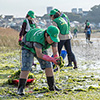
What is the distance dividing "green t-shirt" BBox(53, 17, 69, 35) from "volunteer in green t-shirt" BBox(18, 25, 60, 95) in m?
2.53

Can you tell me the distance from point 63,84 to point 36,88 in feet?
2.69

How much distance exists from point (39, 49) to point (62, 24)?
3076mm

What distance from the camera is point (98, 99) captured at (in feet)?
16.9

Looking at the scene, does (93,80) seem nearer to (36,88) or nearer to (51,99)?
(36,88)

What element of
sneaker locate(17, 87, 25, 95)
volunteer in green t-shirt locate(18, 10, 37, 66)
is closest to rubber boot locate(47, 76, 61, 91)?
sneaker locate(17, 87, 25, 95)

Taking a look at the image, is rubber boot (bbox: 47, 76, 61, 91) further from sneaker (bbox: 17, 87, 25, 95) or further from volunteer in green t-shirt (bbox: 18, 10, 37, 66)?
volunteer in green t-shirt (bbox: 18, 10, 37, 66)

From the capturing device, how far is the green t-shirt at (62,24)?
26.8ft

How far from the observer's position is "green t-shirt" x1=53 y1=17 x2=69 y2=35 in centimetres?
816

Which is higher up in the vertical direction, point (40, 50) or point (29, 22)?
point (29, 22)

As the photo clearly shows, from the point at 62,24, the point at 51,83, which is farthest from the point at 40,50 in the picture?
the point at 62,24

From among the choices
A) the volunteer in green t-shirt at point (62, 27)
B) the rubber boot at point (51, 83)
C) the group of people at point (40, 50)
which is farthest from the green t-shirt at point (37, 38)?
the volunteer in green t-shirt at point (62, 27)

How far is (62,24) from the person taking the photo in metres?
8.23

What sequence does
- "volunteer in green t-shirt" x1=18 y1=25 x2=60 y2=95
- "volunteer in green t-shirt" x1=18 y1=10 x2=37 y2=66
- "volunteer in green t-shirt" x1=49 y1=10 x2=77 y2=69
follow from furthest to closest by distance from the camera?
"volunteer in green t-shirt" x1=18 y1=10 x2=37 y2=66 < "volunteer in green t-shirt" x1=49 y1=10 x2=77 y2=69 < "volunteer in green t-shirt" x1=18 y1=25 x2=60 y2=95

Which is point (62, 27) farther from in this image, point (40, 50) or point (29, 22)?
point (40, 50)
